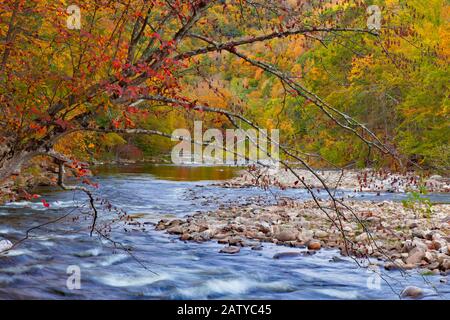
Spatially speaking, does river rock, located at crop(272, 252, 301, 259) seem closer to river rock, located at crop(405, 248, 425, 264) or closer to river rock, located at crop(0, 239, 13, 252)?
river rock, located at crop(405, 248, 425, 264)

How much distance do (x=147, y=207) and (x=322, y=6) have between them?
42.4ft

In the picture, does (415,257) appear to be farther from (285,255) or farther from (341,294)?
(285,255)

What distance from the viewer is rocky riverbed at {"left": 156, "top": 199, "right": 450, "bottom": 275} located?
373 inches

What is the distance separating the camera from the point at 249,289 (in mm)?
8164

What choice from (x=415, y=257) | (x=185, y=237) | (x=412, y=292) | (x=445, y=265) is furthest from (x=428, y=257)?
(x=185, y=237)

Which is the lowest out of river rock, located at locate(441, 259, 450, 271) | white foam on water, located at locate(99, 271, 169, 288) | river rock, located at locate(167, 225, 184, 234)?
white foam on water, located at locate(99, 271, 169, 288)

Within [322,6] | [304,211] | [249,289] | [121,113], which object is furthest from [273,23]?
[304,211]

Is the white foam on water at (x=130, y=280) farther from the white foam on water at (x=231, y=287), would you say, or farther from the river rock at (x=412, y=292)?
the river rock at (x=412, y=292)

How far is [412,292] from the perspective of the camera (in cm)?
756

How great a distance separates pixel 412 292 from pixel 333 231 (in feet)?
15.1

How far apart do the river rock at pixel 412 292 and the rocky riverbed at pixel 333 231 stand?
0.82 m

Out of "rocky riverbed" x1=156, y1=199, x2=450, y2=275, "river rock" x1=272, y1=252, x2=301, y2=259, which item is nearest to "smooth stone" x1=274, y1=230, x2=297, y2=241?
"rocky riverbed" x1=156, y1=199, x2=450, y2=275

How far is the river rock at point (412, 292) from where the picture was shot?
7.54 meters

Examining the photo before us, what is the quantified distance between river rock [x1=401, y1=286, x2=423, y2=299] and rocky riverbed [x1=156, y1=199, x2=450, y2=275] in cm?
82
